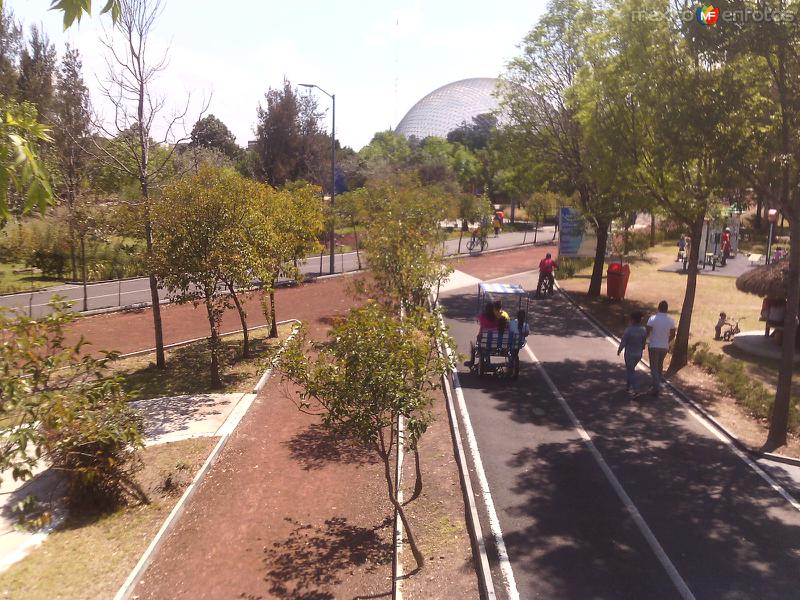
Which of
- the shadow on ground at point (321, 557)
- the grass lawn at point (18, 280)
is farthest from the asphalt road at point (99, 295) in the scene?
the shadow on ground at point (321, 557)

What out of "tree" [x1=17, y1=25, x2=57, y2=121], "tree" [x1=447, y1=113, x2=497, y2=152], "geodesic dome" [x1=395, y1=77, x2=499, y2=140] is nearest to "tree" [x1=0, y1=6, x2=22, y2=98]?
"tree" [x1=17, y1=25, x2=57, y2=121]

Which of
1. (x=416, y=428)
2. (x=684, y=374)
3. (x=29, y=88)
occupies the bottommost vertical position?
(x=684, y=374)

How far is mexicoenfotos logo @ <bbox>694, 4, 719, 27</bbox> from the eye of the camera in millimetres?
9234

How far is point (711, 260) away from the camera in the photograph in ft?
98.8

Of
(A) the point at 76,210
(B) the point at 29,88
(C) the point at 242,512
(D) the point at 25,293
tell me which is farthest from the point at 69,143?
(C) the point at 242,512

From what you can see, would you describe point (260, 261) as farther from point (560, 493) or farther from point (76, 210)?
point (76, 210)

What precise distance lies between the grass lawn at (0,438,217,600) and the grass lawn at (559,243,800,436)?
33.5 ft

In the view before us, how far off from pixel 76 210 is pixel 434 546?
18.4m

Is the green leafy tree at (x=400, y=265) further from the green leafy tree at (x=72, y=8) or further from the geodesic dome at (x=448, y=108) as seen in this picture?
the geodesic dome at (x=448, y=108)

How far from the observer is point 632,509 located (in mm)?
7504

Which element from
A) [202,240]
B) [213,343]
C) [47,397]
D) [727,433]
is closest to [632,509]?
[727,433]

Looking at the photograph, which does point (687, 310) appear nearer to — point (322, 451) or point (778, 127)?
point (778, 127)

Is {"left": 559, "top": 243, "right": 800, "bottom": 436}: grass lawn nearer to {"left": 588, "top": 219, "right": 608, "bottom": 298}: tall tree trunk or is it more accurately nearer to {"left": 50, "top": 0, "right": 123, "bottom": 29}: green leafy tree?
{"left": 588, "top": 219, "right": 608, "bottom": 298}: tall tree trunk

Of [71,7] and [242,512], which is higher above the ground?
[71,7]
